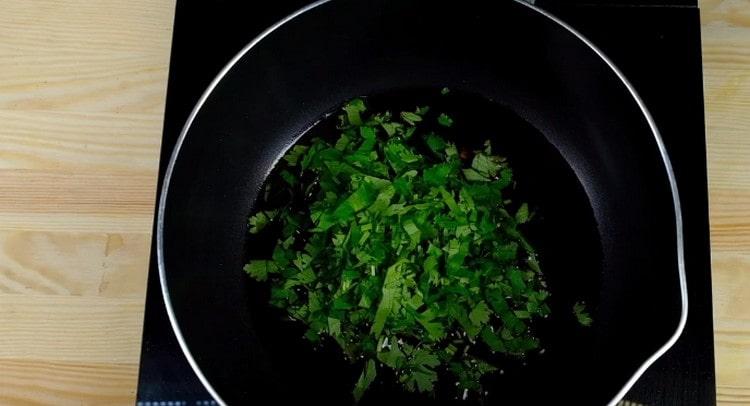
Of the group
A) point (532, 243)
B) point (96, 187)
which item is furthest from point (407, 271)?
point (96, 187)

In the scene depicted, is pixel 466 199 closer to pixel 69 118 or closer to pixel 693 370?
pixel 693 370

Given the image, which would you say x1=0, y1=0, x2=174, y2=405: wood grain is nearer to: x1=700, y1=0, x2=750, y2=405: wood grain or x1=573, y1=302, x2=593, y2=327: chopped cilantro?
x1=573, y1=302, x2=593, y2=327: chopped cilantro

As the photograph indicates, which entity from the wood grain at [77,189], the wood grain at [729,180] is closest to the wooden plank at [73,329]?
the wood grain at [77,189]

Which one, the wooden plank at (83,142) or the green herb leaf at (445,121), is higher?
the green herb leaf at (445,121)

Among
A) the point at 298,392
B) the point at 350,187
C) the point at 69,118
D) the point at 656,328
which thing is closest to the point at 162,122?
the point at 69,118

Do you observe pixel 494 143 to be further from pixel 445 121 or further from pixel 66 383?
pixel 66 383

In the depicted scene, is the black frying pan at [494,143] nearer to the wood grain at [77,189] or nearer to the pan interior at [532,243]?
the pan interior at [532,243]

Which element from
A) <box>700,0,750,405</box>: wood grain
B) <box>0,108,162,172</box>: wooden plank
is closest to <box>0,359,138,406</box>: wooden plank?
<box>0,108,162,172</box>: wooden plank
